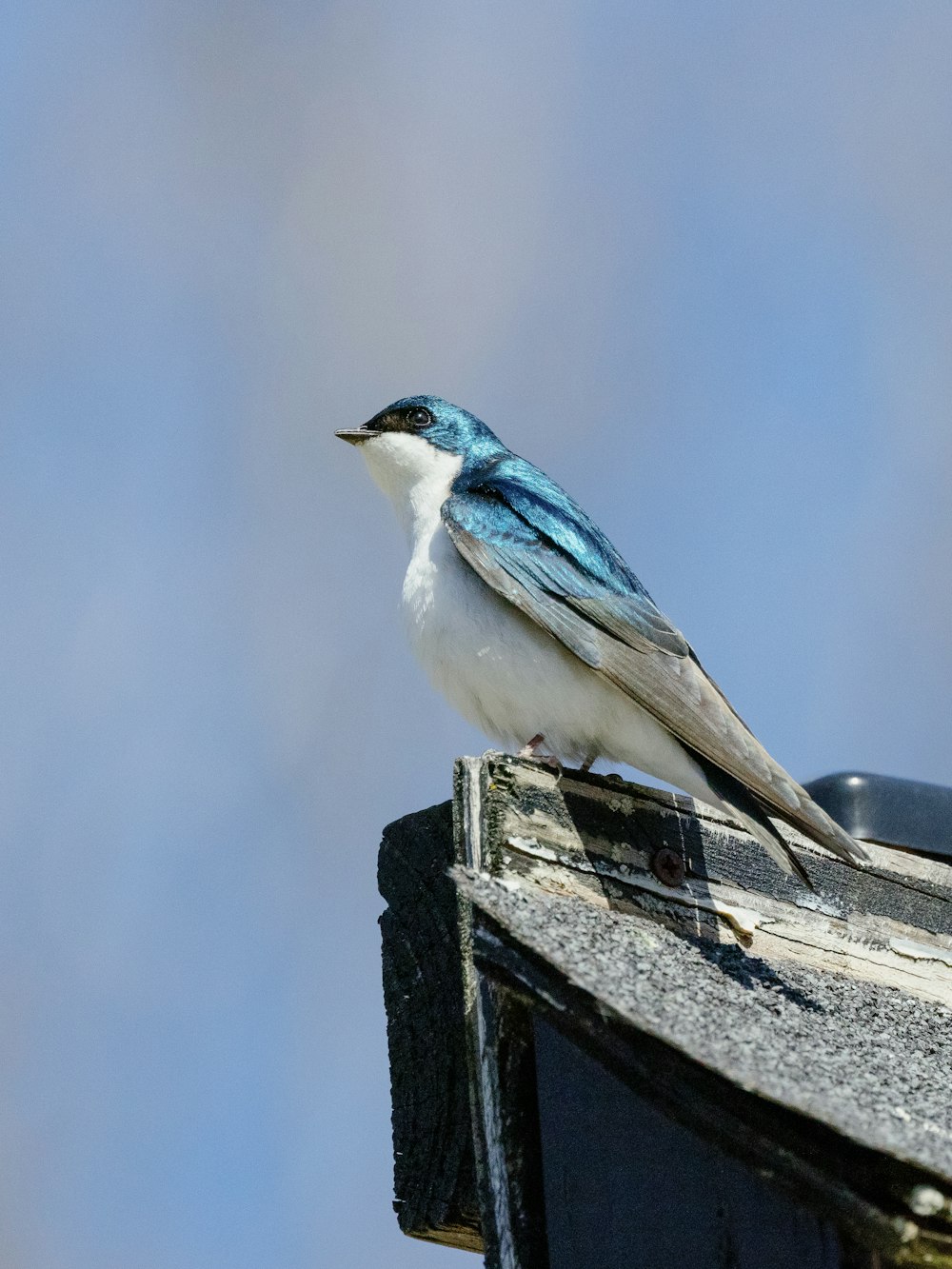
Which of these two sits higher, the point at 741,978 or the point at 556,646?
the point at 556,646

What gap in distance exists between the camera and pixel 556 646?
10.8 feet

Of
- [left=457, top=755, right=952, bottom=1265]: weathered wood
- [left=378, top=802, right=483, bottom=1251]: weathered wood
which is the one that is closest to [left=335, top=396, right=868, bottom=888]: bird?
[left=457, top=755, right=952, bottom=1265]: weathered wood

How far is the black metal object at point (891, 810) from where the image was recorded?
342 cm

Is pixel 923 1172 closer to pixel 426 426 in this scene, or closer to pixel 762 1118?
pixel 762 1118

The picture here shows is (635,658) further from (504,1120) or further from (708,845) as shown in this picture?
(504,1120)

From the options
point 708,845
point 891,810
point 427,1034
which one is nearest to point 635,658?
point 708,845

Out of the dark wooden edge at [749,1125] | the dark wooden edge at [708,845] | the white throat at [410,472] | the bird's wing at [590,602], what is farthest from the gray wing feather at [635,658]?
the dark wooden edge at [749,1125]

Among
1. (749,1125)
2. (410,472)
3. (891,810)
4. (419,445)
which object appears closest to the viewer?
(749,1125)

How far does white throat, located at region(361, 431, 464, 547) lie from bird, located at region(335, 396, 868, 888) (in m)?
0.20

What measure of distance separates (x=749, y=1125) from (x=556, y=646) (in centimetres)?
152

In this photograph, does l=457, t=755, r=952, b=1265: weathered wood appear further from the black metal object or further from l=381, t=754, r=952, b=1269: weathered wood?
the black metal object

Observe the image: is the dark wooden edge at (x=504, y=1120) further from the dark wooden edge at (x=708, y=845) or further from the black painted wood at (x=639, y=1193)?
the dark wooden edge at (x=708, y=845)

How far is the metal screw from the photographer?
2730mm

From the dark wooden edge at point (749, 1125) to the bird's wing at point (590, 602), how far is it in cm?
81
